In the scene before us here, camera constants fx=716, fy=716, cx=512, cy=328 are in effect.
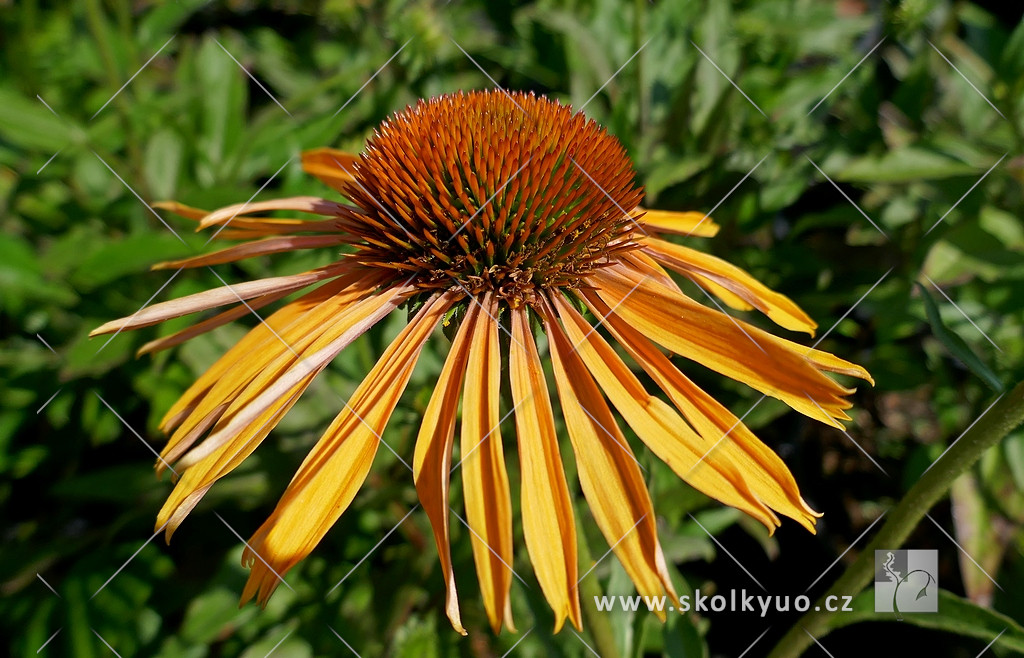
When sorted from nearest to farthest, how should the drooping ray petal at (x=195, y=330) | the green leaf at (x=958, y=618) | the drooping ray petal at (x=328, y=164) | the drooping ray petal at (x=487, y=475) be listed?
the drooping ray petal at (x=487, y=475), the green leaf at (x=958, y=618), the drooping ray petal at (x=195, y=330), the drooping ray petal at (x=328, y=164)

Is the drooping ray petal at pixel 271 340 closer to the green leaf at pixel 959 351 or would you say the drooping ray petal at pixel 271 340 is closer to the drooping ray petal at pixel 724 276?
the drooping ray petal at pixel 724 276

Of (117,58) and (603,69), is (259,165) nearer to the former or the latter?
(117,58)

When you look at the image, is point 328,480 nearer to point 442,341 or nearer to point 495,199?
point 495,199

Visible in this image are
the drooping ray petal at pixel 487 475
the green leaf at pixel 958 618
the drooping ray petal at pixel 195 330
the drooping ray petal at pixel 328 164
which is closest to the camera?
the drooping ray petal at pixel 487 475

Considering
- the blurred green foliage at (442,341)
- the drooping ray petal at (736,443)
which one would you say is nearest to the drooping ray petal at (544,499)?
the drooping ray petal at (736,443)

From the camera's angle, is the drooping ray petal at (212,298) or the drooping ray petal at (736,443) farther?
the drooping ray petal at (212,298)

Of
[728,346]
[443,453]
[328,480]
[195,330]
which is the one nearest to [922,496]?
[728,346]

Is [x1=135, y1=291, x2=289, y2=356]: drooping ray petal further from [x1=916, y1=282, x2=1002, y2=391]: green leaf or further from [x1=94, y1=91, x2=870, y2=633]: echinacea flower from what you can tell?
[x1=916, y1=282, x2=1002, y2=391]: green leaf
